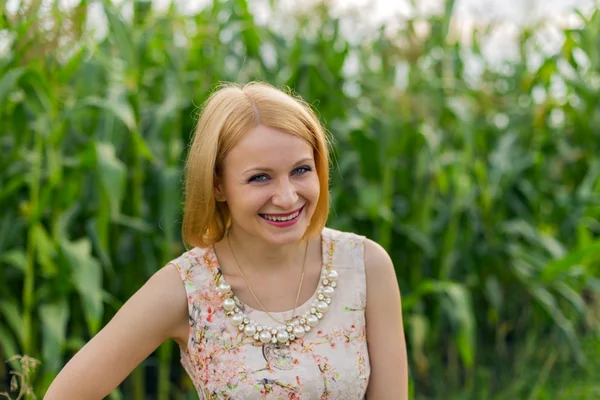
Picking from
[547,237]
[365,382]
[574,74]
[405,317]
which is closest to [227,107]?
[365,382]

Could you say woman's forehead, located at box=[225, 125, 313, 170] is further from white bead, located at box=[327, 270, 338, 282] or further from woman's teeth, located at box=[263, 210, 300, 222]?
white bead, located at box=[327, 270, 338, 282]

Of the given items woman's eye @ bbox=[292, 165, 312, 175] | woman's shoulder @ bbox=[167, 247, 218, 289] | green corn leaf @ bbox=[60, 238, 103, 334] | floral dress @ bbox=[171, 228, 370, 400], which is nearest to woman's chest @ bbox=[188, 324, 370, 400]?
floral dress @ bbox=[171, 228, 370, 400]

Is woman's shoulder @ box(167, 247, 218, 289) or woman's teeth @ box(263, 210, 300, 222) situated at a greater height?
woman's teeth @ box(263, 210, 300, 222)

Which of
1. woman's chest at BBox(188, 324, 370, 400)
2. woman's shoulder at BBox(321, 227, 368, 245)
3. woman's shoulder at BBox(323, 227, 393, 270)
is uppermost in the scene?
woman's shoulder at BBox(321, 227, 368, 245)

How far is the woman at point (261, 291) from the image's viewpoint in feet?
4.82

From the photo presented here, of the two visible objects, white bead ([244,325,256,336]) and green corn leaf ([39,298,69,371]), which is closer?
white bead ([244,325,256,336])

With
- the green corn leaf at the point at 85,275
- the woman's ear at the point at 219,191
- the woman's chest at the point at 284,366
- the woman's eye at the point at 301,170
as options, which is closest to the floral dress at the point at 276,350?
the woman's chest at the point at 284,366

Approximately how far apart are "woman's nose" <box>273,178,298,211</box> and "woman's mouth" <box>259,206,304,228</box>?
3cm

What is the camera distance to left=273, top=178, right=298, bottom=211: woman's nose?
1447 millimetres

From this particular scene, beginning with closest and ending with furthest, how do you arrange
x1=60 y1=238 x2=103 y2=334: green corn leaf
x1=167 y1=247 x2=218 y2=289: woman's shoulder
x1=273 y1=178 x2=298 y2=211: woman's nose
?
x1=273 y1=178 x2=298 y2=211: woman's nose, x1=167 y1=247 x2=218 y2=289: woman's shoulder, x1=60 y1=238 x2=103 y2=334: green corn leaf

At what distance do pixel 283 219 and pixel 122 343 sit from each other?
374 mm

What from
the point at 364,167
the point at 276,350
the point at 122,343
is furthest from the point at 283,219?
the point at 364,167

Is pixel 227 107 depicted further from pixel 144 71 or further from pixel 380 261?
pixel 144 71

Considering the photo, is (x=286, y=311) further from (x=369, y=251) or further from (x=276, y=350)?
(x=369, y=251)
